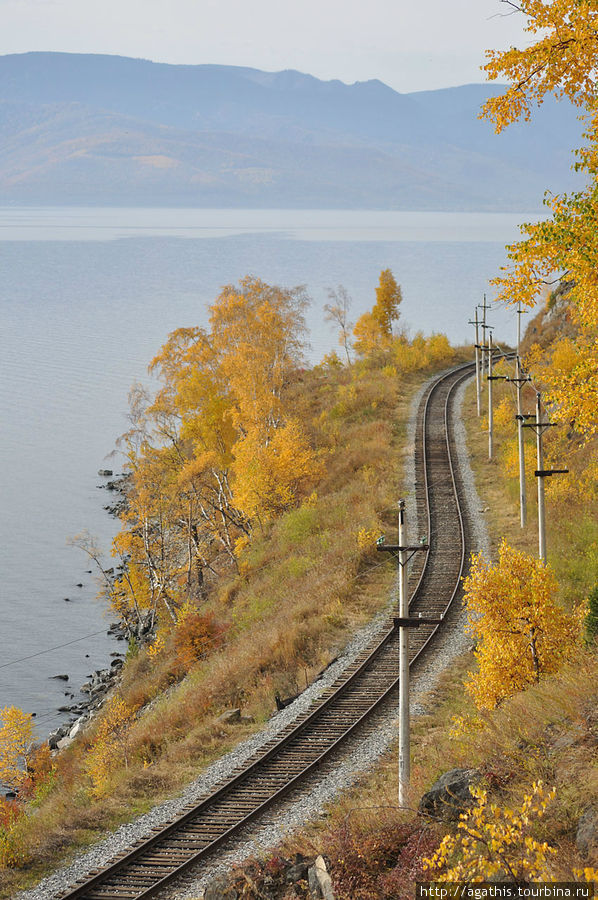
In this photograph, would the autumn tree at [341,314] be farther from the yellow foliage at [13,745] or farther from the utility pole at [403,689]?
the utility pole at [403,689]

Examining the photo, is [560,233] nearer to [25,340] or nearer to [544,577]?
[544,577]

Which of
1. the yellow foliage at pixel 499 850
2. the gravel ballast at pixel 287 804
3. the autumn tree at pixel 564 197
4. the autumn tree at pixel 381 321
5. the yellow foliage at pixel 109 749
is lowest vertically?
the yellow foliage at pixel 109 749

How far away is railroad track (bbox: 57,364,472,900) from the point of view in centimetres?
1712

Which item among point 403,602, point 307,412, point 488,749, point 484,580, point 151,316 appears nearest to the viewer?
point 488,749

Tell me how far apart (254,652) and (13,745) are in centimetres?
1103

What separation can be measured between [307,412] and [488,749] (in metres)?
51.1

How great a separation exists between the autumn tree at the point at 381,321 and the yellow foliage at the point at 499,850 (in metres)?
81.1

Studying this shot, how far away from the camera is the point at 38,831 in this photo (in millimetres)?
19719

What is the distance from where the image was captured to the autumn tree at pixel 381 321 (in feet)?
302

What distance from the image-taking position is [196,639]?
3578 cm

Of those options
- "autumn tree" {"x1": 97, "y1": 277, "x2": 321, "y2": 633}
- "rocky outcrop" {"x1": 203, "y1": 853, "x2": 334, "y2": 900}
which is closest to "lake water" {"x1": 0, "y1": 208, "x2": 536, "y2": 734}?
"autumn tree" {"x1": 97, "y1": 277, "x2": 321, "y2": 633}

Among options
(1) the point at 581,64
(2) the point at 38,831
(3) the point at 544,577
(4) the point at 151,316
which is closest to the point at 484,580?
(3) the point at 544,577

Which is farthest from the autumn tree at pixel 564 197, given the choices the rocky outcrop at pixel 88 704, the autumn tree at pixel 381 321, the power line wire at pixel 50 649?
the autumn tree at pixel 381 321

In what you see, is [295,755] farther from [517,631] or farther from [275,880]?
[275,880]
